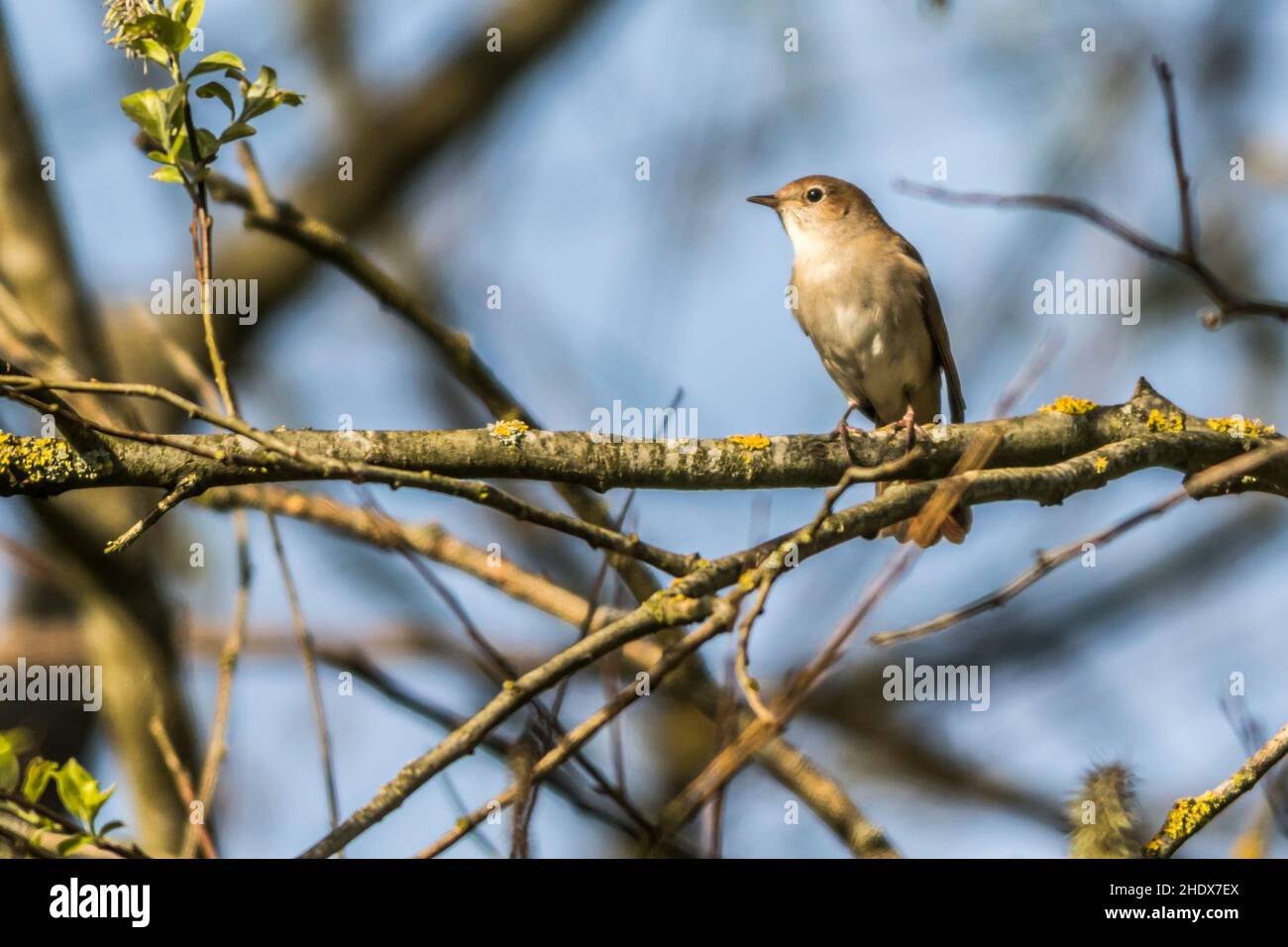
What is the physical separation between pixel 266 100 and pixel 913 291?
15.0 ft

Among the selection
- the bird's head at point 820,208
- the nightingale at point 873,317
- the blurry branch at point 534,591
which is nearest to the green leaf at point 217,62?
the blurry branch at point 534,591

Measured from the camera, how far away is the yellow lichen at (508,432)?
12.2 feet

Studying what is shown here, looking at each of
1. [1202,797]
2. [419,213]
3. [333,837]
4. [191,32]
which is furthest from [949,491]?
[419,213]

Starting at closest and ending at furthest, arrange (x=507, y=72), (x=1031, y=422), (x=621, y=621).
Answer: (x=621, y=621), (x=1031, y=422), (x=507, y=72)

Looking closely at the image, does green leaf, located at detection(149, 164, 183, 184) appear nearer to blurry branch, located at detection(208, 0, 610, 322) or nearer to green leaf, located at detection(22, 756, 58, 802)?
green leaf, located at detection(22, 756, 58, 802)

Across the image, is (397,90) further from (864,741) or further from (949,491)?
(949,491)

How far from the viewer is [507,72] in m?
9.57

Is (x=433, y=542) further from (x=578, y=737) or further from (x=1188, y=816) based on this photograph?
(x=1188, y=816)

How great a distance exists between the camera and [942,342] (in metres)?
7.15

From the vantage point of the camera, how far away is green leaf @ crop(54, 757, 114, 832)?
300cm

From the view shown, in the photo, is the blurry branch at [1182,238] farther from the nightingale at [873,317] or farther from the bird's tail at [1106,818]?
the nightingale at [873,317]

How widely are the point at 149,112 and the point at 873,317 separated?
4509 mm

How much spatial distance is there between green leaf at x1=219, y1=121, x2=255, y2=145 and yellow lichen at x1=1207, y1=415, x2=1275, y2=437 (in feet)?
10.2

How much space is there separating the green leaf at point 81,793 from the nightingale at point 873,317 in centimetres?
461
